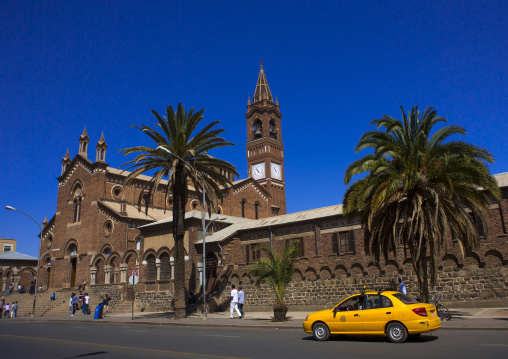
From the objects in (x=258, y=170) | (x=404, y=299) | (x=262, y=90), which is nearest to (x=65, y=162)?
(x=258, y=170)

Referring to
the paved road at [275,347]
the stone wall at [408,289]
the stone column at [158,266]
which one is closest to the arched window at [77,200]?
the stone column at [158,266]

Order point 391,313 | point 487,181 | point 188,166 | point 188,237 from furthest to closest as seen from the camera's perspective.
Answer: point 188,237
point 188,166
point 487,181
point 391,313

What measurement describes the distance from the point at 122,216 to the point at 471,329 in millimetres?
36143

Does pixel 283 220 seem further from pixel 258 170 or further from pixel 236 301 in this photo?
pixel 258 170

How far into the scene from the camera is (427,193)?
→ 1802 centimetres

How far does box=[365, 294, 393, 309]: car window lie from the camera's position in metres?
11.9

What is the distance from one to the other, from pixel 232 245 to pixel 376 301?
2106 cm

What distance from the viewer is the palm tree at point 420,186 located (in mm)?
17297

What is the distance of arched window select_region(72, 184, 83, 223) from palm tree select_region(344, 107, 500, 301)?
38.9 metres

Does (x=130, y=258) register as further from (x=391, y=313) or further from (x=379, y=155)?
(x=391, y=313)

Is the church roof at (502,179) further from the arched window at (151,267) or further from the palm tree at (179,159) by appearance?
the arched window at (151,267)

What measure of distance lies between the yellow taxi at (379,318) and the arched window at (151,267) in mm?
25409

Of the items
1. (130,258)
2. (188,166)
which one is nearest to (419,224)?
(188,166)

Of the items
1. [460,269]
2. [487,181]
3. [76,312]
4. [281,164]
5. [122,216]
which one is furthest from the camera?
[281,164]
